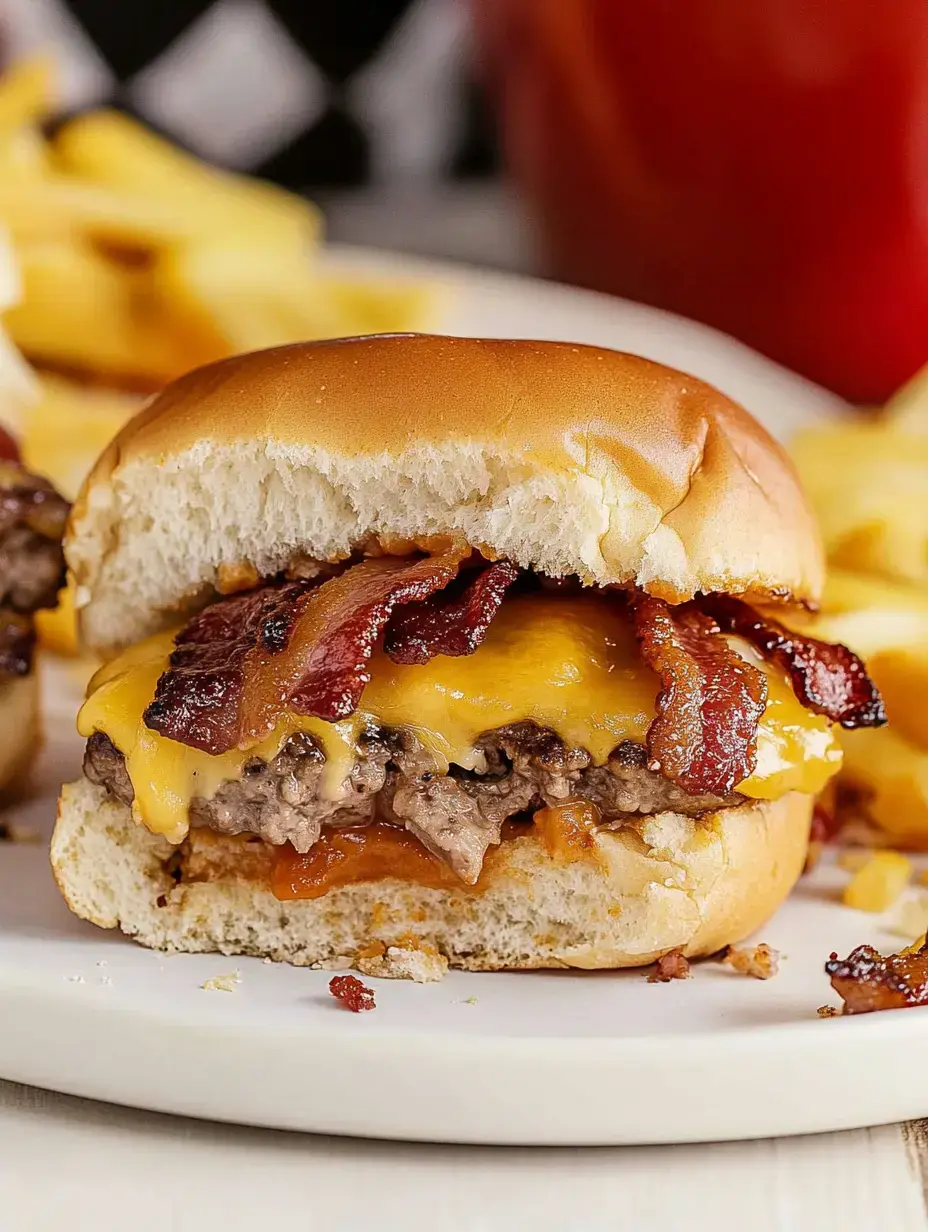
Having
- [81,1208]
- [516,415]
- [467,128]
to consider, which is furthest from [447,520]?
[467,128]

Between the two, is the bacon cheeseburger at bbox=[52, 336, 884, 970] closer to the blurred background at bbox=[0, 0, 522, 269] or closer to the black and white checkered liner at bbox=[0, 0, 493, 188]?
Result: the blurred background at bbox=[0, 0, 522, 269]

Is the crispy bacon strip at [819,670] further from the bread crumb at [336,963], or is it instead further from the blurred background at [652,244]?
the bread crumb at [336,963]

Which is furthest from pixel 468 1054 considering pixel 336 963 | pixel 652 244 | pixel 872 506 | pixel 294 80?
pixel 294 80

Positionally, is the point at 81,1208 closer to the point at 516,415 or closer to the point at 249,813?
the point at 249,813

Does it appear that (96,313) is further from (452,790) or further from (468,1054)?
(468,1054)

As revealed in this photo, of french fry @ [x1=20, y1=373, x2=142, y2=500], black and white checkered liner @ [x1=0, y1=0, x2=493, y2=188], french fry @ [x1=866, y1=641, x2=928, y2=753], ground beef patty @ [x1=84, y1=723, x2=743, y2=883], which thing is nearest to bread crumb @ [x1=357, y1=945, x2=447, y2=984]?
ground beef patty @ [x1=84, y1=723, x2=743, y2=883]

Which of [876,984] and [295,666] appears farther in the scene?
[295,666]
